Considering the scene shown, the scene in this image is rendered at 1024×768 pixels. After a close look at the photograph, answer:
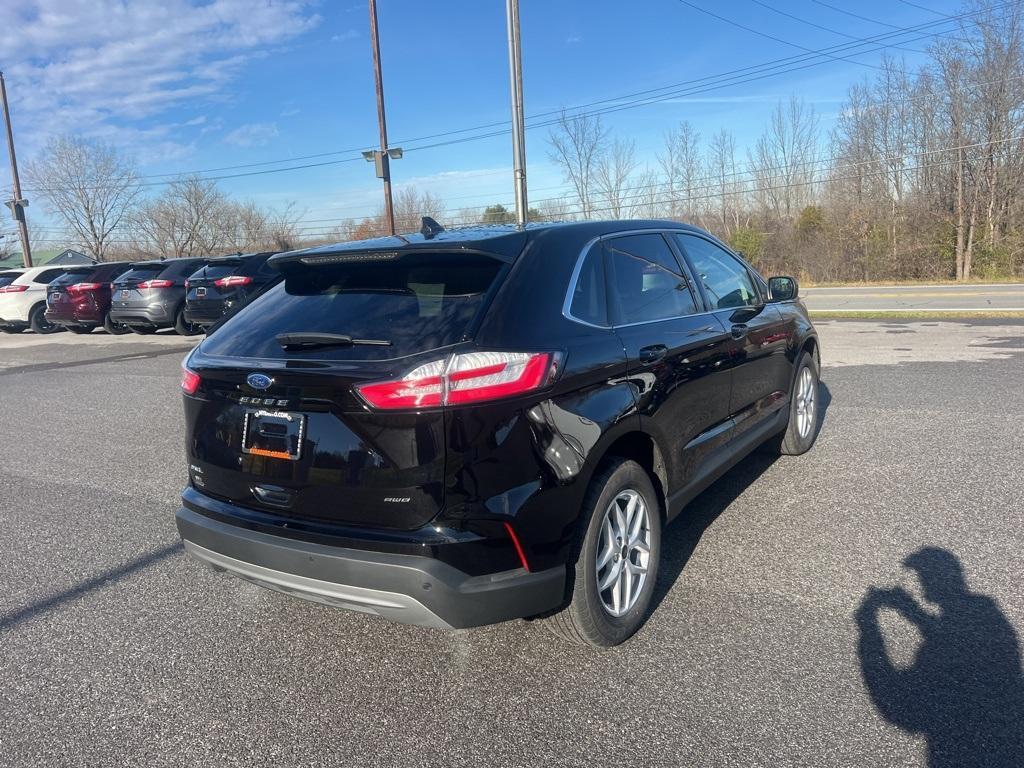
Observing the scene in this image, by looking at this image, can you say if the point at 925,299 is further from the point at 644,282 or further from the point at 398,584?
the point at 398,584

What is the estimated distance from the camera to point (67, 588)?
383cm

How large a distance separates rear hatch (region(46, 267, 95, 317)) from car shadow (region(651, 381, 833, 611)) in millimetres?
16690

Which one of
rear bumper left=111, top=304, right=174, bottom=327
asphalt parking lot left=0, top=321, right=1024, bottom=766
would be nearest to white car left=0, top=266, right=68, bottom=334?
rear bumper left=111, top=304, right=174, bottom=327

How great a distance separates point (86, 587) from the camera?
12.6ft

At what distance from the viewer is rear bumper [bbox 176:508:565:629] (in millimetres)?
2527

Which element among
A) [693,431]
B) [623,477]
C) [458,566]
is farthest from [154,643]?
[693,431]

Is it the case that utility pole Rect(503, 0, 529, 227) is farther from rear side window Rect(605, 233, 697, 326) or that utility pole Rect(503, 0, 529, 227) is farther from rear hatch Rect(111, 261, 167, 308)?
rear side window Rect(605, 233, 697, 326)

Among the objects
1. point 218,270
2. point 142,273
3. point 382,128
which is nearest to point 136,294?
point 142,273

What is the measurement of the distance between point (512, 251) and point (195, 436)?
153 cm

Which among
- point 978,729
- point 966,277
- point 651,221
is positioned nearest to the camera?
→ point 978,729

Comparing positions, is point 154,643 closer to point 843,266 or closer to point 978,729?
point 978,729

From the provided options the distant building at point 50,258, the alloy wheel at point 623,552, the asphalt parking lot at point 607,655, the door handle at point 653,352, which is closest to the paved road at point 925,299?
Answer: the asphalt parking lot at point 607,655

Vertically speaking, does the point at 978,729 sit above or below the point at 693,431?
below

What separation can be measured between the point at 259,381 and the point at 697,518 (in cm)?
276
